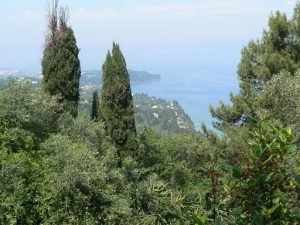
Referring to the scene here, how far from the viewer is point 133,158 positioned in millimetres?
22844

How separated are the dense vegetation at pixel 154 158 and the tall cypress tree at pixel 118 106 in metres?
0.06

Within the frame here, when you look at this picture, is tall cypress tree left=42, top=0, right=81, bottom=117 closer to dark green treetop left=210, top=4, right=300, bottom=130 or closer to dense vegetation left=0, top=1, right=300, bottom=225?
dense vegetation left=0, top=1, right=300, bottom=225

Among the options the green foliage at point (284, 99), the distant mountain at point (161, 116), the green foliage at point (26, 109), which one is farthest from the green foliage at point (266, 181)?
the distant mountain at point (161, 116)

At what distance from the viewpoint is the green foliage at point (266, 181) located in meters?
2.24

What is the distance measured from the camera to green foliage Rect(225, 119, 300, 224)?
2240mm

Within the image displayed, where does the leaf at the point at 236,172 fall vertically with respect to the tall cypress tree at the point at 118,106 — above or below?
above

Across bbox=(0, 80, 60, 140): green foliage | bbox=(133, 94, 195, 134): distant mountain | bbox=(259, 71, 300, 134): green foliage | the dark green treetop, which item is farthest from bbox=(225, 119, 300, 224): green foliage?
bbox=(133, 94, 195, 134): distant mountain

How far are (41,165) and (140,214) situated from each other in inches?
230

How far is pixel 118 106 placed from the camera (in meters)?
23.2

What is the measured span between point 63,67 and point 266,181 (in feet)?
60.2

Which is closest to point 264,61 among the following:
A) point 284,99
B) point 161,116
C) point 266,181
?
point 284,99

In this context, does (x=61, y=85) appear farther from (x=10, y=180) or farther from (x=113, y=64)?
(x=10, y=180)

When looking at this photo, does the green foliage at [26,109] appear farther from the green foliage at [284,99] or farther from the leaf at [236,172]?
the leaf at [236,172]

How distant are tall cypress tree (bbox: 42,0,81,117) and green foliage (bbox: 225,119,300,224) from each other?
57.0 ft
